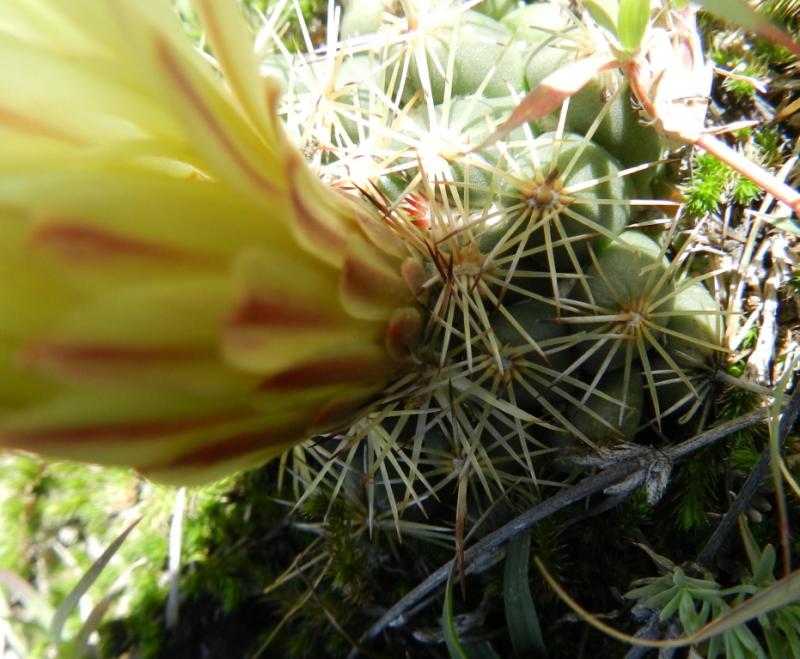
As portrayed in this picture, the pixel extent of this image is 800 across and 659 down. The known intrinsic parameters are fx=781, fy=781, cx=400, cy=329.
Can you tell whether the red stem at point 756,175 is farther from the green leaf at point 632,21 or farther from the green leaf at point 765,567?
the green leaf at point 765,567

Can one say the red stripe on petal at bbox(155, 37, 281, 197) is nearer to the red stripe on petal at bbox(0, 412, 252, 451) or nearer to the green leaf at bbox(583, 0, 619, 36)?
the red stripe on petal at bbox(0, 412, 252, 451)

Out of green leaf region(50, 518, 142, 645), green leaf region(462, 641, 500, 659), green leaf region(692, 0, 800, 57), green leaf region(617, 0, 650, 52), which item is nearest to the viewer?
green leaf region(692, 0, 800, 57)

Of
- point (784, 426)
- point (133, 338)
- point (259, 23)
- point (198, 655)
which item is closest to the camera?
point (133, 338)

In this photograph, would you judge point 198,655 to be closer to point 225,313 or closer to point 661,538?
point 661,538

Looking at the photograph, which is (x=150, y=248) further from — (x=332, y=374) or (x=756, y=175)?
(x=756, y=175)

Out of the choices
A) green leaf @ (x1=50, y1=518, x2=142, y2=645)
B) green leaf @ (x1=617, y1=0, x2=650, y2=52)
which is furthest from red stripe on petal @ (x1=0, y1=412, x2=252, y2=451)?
green leaf @ (x1=617, y1=0, x2=650, y2=52)

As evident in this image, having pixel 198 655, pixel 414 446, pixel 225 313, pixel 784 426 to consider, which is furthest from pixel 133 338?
pixel 198 655
